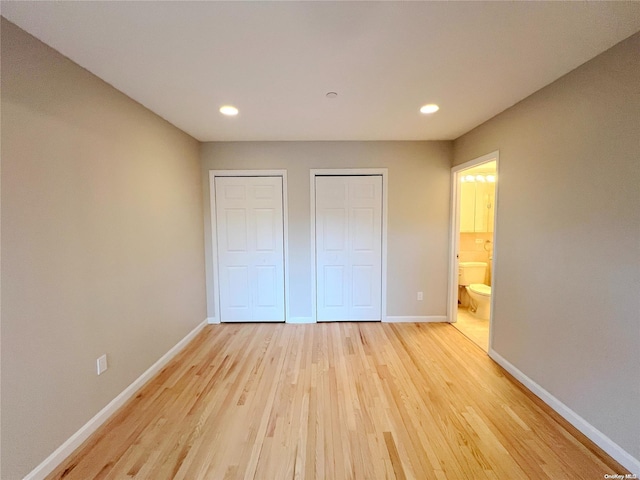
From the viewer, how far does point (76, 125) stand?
66.7 inches

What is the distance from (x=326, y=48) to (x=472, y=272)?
391cm

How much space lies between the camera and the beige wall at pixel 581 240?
151 cm

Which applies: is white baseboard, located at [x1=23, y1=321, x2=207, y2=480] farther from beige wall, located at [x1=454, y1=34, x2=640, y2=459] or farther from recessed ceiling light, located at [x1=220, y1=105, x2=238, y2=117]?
beige wall, located at [x1=454, y1=34, x2=640, y2=459]

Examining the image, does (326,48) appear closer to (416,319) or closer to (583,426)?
(583,426)

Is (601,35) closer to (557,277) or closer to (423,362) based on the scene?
(557,277)

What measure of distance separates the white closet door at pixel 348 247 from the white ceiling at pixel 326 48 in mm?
1261

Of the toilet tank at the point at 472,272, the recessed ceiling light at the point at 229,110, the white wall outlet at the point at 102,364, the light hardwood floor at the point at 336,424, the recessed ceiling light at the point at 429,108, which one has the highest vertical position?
the recessed ceiling light at the point at 429,108

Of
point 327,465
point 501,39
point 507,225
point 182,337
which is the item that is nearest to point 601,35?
point 501,39

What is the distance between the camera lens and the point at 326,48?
1.55 meters

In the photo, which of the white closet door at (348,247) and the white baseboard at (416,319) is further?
the white baseboard at (416,319)

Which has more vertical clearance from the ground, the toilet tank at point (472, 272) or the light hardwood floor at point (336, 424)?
the toilet tank at point (472, 272)

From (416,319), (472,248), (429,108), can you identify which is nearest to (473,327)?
(416,319)

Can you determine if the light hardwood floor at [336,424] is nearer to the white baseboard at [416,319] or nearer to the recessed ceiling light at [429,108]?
the white baseboard at [416,319]

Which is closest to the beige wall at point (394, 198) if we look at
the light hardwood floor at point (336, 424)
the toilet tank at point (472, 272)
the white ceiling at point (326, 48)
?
the toilet tank at point (472, 272)
